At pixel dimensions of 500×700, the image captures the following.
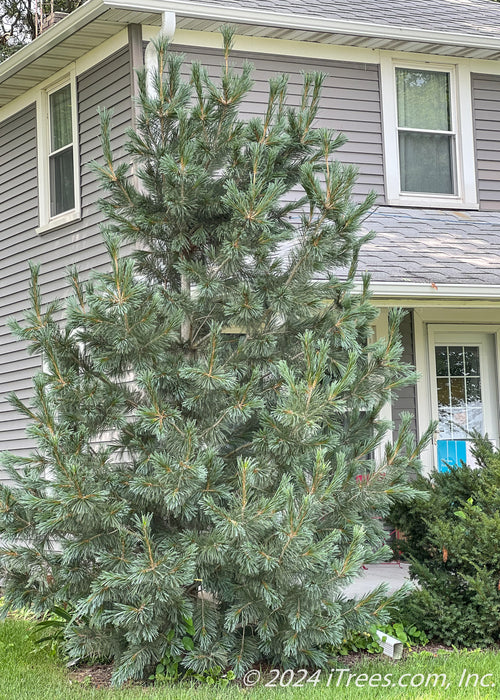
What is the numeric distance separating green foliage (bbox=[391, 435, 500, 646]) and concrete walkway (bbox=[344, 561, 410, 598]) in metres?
0.96

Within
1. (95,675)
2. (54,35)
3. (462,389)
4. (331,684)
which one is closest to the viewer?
(331,684)

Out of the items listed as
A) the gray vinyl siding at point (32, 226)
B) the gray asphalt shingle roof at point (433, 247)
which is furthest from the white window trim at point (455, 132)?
the gray vinyl siding at point (32, 226)

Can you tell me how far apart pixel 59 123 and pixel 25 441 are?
3.67m

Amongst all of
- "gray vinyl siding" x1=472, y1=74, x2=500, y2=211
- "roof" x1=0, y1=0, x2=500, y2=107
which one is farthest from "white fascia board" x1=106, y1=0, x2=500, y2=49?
"gray vinyl siding" x1=472, y1=74, x2=500, y2=211

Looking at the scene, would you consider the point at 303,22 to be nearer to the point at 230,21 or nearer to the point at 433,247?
the point at 230,21

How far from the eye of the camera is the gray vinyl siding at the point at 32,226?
905 centimetres

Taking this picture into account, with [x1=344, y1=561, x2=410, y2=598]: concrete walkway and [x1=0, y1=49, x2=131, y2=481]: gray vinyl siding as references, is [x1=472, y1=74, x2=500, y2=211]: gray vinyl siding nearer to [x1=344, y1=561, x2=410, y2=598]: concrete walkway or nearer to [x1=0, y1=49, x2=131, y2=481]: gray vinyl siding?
[x1=0, y1=49, x2=131, y2=481]: gray vinyl siding

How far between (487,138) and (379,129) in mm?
1349

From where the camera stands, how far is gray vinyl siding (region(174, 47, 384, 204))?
9180 millimetres

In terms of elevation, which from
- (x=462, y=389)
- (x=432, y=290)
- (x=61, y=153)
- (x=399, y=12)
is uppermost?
(x=399, y=12)

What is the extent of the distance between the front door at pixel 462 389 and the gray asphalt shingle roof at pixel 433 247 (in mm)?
1115

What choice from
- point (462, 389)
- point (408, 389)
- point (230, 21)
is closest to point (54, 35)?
point (230, 21)

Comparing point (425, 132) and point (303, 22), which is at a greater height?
point (303, 22)

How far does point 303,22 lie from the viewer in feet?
28.9
